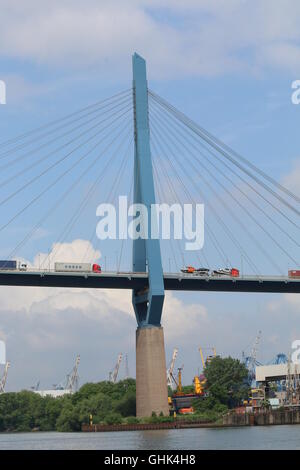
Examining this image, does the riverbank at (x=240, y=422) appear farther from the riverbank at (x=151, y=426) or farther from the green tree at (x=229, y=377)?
the green tree at (x=229, y=377)

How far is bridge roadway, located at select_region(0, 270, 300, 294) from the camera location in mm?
113938

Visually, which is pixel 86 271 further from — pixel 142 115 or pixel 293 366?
pixel 293 366

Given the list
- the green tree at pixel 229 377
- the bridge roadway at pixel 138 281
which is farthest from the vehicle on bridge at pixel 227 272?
the green tree at pixel 229 377

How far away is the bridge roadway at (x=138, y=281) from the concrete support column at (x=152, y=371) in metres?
6.23

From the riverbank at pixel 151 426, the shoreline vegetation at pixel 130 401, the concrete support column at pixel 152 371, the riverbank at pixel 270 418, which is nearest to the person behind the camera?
the riverbank at pixel 151 426

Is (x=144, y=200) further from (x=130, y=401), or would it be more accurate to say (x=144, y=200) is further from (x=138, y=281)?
(x=130, y=401)

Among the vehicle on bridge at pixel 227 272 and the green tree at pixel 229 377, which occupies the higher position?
the vehicle on bridge at pixel 227 272

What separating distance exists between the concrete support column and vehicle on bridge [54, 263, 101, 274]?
372 inches

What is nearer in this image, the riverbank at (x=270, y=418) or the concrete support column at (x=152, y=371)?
the riverbank at (x=270, y=418)

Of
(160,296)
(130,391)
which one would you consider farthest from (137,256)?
(130,391)

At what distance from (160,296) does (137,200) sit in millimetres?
11310

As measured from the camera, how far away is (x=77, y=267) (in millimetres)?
118312

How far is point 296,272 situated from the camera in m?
130

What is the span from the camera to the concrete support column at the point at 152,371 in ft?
372
